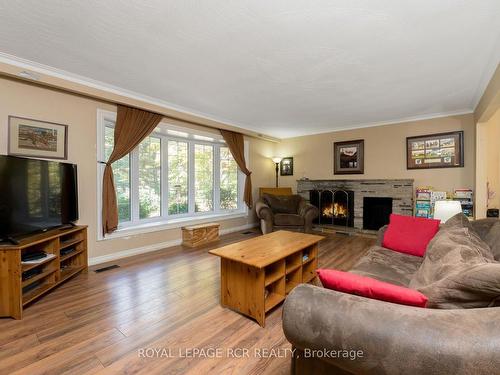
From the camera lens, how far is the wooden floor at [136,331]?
1483mm

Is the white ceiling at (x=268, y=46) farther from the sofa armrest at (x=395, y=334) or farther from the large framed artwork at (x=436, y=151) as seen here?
the sofa armrest at (x=395, y=334)

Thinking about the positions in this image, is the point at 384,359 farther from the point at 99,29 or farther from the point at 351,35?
the point at 99,29

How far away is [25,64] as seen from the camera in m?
2.51

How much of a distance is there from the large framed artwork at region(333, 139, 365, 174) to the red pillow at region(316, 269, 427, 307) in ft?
15.0

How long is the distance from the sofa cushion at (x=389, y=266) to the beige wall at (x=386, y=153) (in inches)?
114

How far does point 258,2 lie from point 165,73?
1477mm

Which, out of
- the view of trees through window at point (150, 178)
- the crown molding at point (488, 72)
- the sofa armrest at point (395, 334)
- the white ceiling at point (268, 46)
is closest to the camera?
the sofa armrest at point (395, 334)

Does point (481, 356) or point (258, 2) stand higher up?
point (258, 2)

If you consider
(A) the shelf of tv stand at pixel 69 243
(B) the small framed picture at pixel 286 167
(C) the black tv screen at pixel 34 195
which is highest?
(B) the small framed picture at pixel 286 167

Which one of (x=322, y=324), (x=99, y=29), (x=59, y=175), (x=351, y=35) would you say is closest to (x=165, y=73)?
(x=99, y=29)

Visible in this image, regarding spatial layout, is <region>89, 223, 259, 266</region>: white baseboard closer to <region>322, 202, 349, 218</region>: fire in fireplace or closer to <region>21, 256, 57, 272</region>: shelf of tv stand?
<region>21, 256, 57, 272</region>: shelf of tv stand

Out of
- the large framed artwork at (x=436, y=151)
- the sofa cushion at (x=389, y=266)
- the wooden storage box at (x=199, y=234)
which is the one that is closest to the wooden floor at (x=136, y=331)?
the sofa cushion at (x=389, y=266)

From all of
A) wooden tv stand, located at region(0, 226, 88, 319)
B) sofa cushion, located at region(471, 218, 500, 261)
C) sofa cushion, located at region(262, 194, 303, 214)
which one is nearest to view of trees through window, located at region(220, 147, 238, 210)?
sofa cushion, located at region(262, 194, 303, 214)

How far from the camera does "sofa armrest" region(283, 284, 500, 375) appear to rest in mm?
708
